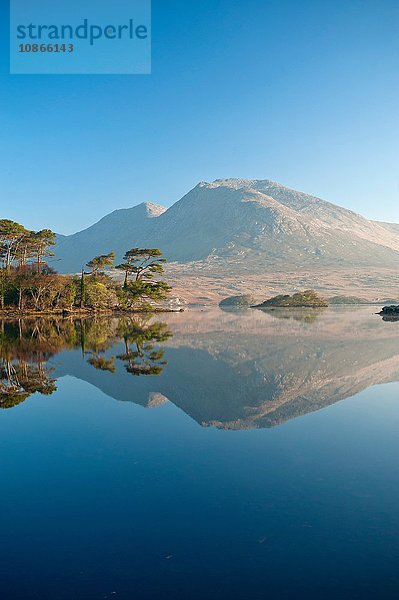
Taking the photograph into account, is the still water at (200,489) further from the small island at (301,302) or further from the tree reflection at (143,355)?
the small island at (301,302)

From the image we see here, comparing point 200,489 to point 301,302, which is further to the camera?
point 301,302

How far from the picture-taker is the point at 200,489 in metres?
6.12

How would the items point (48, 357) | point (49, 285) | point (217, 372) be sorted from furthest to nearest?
point (49, 285) → point (48, 357) → point (217, 372)

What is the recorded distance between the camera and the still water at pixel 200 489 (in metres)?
4.30

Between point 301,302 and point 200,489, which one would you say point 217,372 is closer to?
point 200,489

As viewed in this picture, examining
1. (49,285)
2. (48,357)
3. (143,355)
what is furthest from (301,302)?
(48,357)

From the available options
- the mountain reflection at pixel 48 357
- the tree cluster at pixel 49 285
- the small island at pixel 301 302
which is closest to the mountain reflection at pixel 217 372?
the mountain reflection at pixel 48 357

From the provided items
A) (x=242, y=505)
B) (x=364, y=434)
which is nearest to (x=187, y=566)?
(x=242, y=505)

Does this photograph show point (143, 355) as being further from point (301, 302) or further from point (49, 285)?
point (301, 302)

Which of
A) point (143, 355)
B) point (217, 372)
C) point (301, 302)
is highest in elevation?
point (217, 372)

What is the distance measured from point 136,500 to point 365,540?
9.11ft

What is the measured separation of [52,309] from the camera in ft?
195

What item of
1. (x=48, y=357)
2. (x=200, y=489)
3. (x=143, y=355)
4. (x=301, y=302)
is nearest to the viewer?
(x=200, y=489)

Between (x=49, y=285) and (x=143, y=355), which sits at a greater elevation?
(x=49, y=285)
